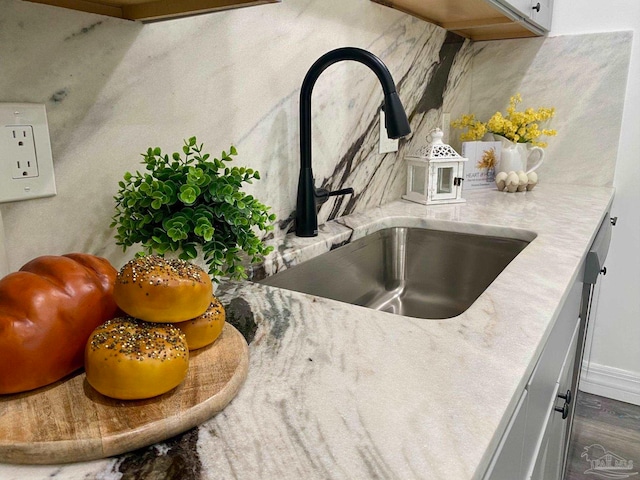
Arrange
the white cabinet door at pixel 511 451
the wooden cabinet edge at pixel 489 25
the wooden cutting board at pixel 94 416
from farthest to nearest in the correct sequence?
the wooden cabinet edge at pixel 489 25, the white cabinet door at pixel 511 451, the wooden cutting board at pixel 94 416

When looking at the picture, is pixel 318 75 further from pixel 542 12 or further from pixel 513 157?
pixel 542 12

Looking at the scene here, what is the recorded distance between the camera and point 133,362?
45cm

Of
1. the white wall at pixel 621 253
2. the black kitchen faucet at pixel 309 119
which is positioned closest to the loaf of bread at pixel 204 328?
the black kitchen faucet at pixel 309 119

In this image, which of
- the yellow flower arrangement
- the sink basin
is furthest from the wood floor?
the yellow flower arrangement

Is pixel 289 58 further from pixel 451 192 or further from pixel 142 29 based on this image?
pixel 451 192

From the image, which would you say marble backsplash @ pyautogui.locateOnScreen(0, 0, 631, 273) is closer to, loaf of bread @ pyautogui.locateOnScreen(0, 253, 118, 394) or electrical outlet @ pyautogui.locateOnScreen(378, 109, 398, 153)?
electrical outlet @ pyautogui.locateOnScreen(378, 109, 398, 153)

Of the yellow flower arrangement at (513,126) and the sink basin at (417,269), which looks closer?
the sink basin at (417,269)

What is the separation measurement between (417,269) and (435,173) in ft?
1.24

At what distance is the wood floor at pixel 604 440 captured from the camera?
1769 mm

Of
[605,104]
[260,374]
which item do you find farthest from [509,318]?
[605,104]

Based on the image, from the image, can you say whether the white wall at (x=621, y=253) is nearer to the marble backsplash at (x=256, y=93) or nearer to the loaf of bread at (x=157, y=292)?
the marble backsplash at (x=256, y=93)

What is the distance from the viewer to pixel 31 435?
427mm

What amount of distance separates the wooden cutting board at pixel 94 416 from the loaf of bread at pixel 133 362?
17mm

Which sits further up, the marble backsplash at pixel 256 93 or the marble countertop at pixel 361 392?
the marble backsplash at pixel 256 93
